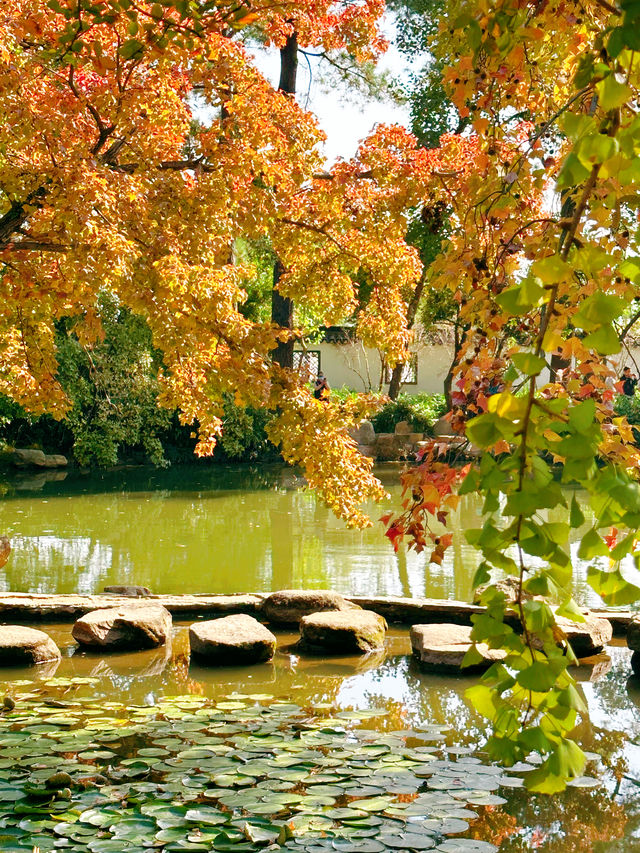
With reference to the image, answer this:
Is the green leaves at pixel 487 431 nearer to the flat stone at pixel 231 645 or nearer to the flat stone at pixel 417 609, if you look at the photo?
the flat stone at pixel 231 645

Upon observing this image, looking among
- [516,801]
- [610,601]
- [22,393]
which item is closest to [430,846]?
[516,801]

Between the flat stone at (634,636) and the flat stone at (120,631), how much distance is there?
2.79m

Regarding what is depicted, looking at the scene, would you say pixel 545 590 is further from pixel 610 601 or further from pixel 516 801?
pixel 516 801

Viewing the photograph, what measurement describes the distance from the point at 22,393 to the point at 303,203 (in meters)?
2.69

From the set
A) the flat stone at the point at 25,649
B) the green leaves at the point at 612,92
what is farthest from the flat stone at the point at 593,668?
the green leaves at the point at 612,92

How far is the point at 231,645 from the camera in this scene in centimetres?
564

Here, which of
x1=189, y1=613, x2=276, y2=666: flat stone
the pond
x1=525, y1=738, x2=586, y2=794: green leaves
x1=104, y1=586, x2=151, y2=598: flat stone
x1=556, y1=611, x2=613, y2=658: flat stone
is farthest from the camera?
the pond

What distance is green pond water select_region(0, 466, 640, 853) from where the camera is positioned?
11.3 feet

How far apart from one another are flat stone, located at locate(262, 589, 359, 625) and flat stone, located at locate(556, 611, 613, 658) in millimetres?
1451

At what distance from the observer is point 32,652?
558 cm

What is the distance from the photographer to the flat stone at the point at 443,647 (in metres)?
5.48

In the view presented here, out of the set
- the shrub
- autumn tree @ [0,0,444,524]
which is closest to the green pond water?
autumn tree @ [0,0,444,524]

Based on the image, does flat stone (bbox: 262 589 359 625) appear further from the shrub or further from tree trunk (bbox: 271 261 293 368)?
the shrub

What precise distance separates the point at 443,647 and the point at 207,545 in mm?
4856
